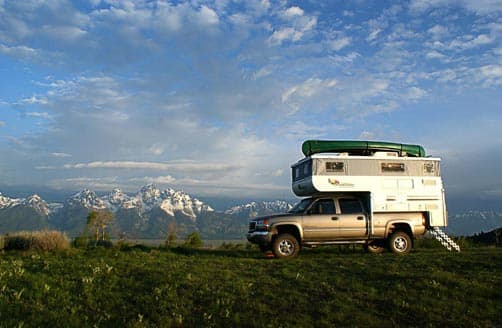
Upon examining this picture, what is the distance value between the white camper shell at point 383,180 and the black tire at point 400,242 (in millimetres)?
816

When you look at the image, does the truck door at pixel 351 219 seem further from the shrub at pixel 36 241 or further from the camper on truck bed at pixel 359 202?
the shrub at pixel 36 241

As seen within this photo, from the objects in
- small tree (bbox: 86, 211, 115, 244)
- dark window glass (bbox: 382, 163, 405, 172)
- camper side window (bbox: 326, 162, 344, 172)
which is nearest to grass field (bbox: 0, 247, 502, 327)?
camper side window (bbox: 326, 162, 344, 172)

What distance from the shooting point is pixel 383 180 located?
15102 mm

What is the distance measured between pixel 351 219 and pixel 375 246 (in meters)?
2.42

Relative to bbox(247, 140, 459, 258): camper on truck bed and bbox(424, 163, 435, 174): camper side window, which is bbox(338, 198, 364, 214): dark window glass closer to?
bbox(247, 140, 459, 258): camper on truck bed

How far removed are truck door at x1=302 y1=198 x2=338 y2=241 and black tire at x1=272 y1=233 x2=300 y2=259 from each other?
458 mm

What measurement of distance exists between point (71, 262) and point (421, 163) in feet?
38.5

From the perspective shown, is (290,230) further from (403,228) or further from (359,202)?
(403,228)

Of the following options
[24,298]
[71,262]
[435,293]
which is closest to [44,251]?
[71,262]

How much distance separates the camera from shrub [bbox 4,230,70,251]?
1404 centimetres

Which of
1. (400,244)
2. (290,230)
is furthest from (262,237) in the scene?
(400,244)

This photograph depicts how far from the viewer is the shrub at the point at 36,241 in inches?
553

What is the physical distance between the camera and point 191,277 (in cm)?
871

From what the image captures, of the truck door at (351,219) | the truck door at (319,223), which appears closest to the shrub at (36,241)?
the truck door at (319,223)
